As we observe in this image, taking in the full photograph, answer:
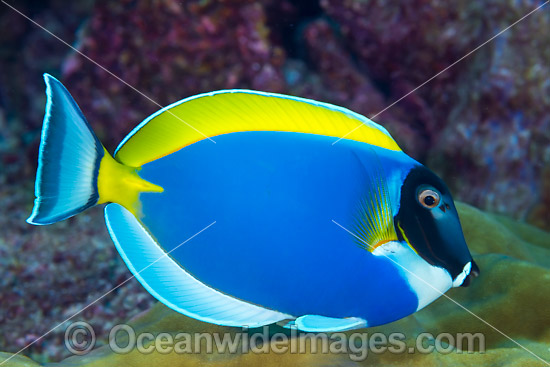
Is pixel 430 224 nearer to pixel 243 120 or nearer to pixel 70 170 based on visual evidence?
pixel 243 120

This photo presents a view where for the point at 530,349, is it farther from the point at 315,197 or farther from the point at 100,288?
the point at 100,288

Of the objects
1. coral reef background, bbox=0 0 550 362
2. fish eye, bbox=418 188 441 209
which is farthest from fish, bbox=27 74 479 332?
coral reef background, bbox=0 0 550 362

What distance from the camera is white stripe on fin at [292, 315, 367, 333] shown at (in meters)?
1.10

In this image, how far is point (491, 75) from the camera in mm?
2725

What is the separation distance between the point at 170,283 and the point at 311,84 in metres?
2.12

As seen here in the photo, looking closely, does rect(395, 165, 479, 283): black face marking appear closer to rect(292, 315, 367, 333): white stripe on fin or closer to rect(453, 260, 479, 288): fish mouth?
rect(453, 260, 479, 288): fish mouth

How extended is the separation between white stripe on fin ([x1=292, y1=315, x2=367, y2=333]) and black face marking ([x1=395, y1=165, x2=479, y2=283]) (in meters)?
0.24

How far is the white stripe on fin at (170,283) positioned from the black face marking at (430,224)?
1.29ft

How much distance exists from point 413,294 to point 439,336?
2.78 ft

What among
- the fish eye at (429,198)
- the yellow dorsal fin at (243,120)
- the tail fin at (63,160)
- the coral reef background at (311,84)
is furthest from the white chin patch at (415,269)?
the coral reef background at (311,84)

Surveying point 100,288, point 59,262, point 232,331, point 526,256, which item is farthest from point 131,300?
point 526,256

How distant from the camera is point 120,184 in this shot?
1.12m

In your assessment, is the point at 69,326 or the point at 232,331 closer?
the point at 232,331

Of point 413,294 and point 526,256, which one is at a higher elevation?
point 526,256
